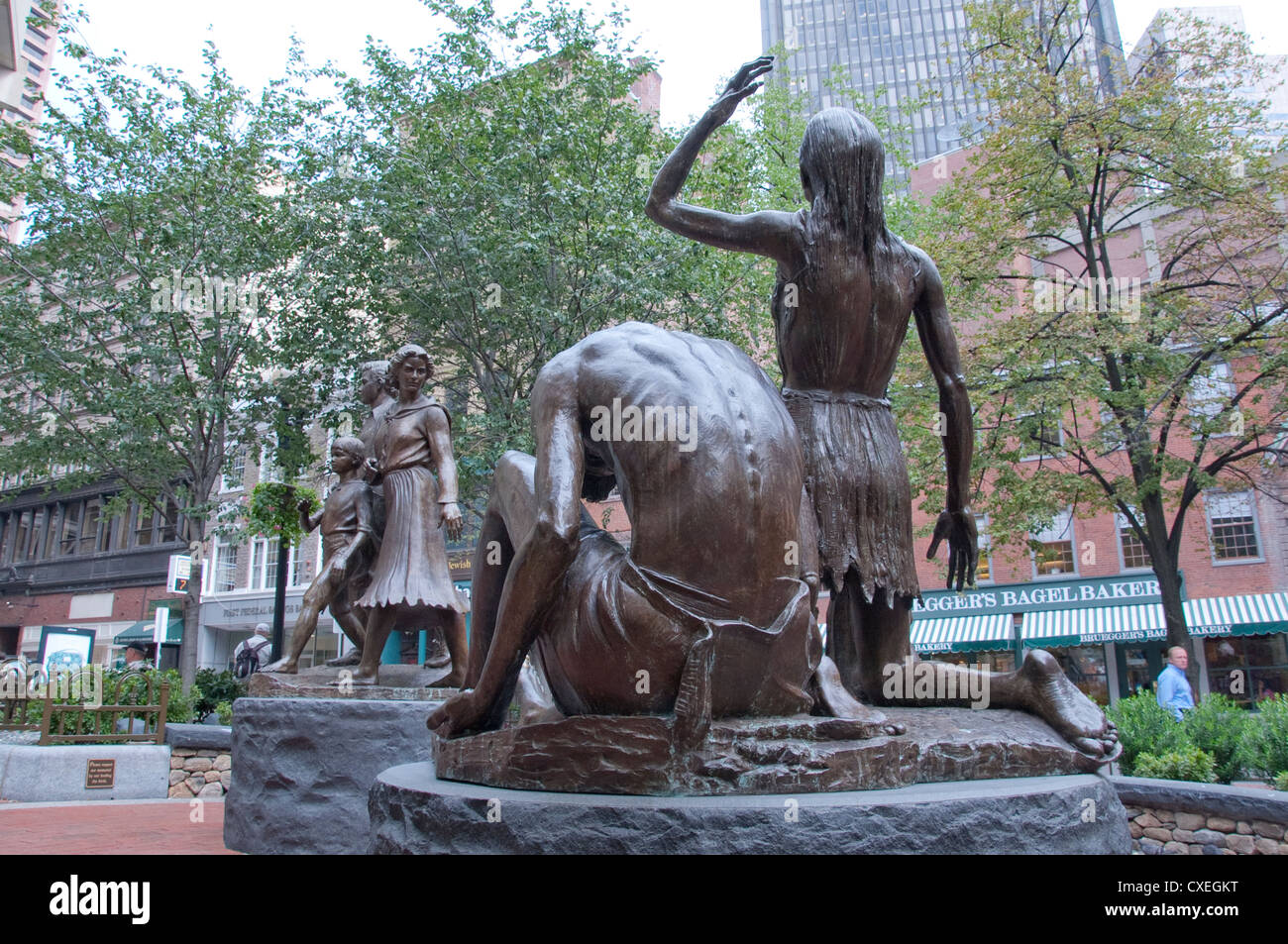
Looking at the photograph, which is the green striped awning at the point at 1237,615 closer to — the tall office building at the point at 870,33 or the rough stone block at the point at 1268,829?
the rough stone block at the point at 1268,829

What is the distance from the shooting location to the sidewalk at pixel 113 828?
5.97m

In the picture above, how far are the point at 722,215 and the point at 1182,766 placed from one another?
570 cm

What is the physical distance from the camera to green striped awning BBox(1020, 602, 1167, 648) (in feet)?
72.5

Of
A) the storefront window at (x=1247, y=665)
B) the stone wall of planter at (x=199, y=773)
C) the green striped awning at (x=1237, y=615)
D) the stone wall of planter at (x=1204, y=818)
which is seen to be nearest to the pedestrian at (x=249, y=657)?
the stone wall of planter at (x=199, y=773)

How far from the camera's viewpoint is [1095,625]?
23.0 m

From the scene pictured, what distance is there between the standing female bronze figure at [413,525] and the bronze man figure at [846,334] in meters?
3.68

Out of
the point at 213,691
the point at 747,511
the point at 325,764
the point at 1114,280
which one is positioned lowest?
the point at 213,691

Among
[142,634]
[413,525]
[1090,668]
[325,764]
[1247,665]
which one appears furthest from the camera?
[142,634]

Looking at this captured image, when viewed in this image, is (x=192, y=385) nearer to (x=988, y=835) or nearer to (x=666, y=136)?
(x=666, y=136)

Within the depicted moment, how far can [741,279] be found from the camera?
57.0ft

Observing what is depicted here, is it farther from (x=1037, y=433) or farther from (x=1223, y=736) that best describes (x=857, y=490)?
(x=1037, y=433)

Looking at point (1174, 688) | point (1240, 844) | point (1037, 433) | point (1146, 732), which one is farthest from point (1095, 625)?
point (1240, 844)

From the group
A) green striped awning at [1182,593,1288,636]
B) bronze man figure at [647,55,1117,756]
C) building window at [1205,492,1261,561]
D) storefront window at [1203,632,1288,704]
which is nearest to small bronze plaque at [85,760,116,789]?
bronze man figure at [647,55,1117,756]

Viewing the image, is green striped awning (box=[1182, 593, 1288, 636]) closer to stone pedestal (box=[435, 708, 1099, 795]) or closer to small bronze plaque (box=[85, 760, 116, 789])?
small bronze plaque (box=[85, 760, 116, 789])
